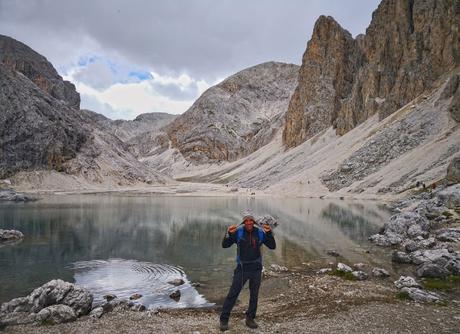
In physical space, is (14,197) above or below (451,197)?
below

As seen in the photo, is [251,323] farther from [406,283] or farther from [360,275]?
[360,275]

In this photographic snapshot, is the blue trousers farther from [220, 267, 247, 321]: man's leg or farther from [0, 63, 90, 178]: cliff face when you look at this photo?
[0, 63, 90, 178]: cliff face

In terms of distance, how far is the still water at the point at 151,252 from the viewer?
17047 millimetres

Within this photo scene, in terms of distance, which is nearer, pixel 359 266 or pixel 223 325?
pixel 223 325

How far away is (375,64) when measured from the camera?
122m

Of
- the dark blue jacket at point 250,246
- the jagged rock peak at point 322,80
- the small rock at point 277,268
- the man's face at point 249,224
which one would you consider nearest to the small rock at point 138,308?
the dark blue jacket at point 250,246

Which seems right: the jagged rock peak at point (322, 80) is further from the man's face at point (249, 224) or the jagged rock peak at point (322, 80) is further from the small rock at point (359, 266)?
the man's face at point (249, 224)

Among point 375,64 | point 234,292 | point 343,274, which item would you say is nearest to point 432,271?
point 343,274

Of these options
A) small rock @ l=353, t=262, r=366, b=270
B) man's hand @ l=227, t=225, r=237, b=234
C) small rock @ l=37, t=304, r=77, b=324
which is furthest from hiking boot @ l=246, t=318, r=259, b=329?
small rock @ l=353, t=262, r=366, b=270

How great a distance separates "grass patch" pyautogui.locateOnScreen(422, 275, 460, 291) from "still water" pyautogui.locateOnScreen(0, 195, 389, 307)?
4545 millimetres

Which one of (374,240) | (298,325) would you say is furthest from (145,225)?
(298,325)

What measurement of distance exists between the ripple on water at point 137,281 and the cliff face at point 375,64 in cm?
10007

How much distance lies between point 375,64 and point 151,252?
11374cm

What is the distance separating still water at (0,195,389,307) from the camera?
17.0m
